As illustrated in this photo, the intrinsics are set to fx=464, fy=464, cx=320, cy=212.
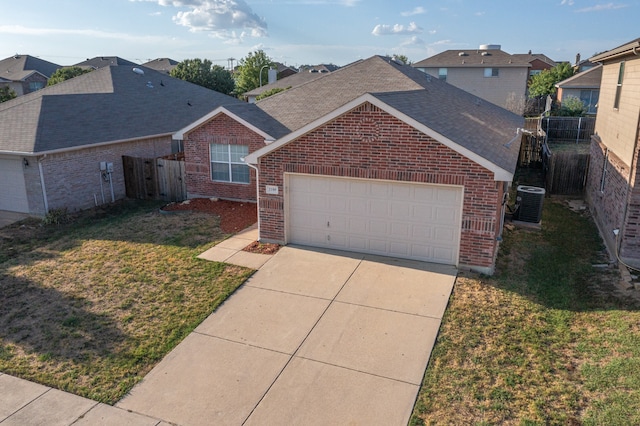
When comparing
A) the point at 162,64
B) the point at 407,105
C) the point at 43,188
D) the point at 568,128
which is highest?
the point at 162,64

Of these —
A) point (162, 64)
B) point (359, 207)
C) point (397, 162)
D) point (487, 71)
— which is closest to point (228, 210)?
point (359, 207)

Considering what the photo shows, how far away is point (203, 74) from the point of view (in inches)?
1930

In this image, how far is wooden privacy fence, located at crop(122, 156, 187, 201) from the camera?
18500mm

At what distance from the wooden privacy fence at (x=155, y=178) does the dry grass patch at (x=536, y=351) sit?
12.1m

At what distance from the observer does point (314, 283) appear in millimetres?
10711

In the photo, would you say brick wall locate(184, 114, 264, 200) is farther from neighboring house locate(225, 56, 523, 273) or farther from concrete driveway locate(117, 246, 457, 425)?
concrete driveway locate(117, 246, 457, 425)

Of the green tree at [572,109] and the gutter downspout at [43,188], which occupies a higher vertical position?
the green tree at [572,109]

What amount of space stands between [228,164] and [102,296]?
8.37 m

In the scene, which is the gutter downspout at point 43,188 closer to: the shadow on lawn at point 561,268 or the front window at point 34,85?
the shadow on lawn at point 561,268

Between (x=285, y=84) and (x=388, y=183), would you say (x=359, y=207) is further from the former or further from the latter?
(x=285, y=84)

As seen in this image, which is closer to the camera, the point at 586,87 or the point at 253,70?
A: the point at 586,87

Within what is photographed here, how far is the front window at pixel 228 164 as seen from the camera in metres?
17.3

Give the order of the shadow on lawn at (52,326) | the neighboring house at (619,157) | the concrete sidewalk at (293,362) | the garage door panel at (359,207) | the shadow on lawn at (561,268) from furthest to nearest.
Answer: the garage door panel at (359,207), the neighboring house at (619,157), the shadow on lawn at (561,268), the shadow on lawn at (52,326), the concrete sidewalk at (293,362)

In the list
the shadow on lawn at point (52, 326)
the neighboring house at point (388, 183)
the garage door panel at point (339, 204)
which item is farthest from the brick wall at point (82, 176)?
the garage door panel at point (339, 204)
